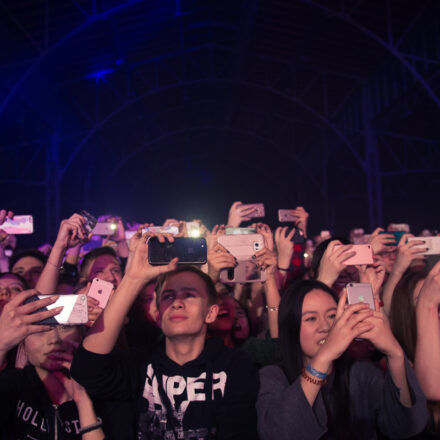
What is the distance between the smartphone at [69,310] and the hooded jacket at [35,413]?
64 cm

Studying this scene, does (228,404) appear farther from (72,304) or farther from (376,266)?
(376,266)

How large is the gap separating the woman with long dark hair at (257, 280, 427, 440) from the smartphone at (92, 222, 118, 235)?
2600 mm

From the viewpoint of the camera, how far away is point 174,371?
2.13 m

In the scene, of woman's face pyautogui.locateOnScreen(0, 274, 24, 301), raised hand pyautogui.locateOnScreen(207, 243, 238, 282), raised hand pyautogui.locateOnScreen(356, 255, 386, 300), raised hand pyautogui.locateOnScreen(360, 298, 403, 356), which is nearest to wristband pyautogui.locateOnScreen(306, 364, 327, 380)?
raised hand pyautogui.locateOnScreen(360, 298, 403, 356)

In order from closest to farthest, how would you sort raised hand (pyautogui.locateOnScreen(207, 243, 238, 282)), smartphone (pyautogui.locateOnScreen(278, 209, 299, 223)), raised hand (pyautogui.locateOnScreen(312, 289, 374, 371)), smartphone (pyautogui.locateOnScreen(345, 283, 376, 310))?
raised hand (pyautogui.locateOnScreen(312, 289, 374, 371)) → smartphone (pyautogui.locateOnScreen(345, 283, 376, 310)) → raised hand (pyautogui.locateOnScreen(207, 243, 238, 282)) → smartphone (pyautogui.locateOnScreen(278, 209, 299, 223))

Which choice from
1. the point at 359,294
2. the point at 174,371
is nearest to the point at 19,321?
the point at 174,371

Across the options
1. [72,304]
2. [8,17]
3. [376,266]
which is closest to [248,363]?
[72,304]

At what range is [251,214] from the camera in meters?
4.16

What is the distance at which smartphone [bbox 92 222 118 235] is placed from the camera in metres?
4.48

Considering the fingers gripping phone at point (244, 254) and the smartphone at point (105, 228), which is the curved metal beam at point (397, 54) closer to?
the smartphone at point (105, 228)

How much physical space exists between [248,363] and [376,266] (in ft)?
4.34

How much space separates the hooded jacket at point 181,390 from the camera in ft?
6.42

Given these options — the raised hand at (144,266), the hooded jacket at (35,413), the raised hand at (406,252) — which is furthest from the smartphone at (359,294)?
the raised hand at (406,252)

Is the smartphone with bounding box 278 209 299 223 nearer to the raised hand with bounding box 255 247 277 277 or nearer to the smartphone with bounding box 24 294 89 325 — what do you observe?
the raised hand with bounding box 255 247 277 277
